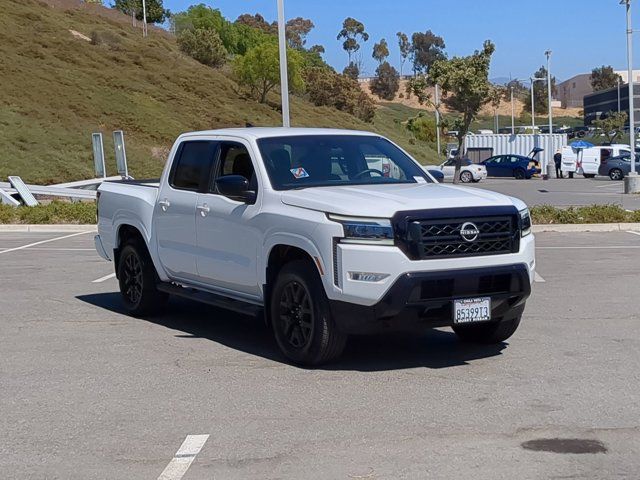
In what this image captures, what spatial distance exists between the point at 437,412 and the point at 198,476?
1887mm

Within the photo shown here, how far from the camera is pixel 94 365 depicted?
26.8 feet

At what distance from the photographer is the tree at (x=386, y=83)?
15838 cm

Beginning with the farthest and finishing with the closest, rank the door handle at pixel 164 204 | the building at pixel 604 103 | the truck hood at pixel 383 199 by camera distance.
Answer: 1. the building at pixel 604 103
2. the door handle at pixel 164 204
3. the truck hood at pixel 383 199

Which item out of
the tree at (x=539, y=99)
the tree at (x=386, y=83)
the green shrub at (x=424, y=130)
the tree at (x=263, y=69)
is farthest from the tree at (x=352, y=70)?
the tree at (x=263, y=69)

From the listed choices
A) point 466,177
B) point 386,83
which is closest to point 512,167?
point 466,177

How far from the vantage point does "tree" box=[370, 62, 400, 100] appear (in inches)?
6235

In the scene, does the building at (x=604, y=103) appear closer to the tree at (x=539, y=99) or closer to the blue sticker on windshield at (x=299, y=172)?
the tree at (x=539, y=99)

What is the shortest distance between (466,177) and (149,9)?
7993cm

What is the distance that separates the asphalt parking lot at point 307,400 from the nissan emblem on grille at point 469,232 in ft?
3.59

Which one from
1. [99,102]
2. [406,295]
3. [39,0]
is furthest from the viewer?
[39,0]

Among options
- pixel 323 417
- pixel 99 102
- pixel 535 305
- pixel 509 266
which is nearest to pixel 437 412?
pixel 323 417

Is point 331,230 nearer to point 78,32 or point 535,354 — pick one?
point 535,354

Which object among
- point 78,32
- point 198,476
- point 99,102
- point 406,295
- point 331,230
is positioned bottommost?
point 198,476

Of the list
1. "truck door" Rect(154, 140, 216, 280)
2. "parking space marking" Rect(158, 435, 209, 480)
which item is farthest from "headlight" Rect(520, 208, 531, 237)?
"parking space marking" Rect(158, 435, 209, 480)
